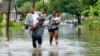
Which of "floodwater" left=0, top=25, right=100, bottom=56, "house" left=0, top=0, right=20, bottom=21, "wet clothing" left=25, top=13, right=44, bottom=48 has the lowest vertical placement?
"floodwater" left=0, top=25, right=100, bottom=56

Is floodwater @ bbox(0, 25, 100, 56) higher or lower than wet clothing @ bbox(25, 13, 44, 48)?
lower

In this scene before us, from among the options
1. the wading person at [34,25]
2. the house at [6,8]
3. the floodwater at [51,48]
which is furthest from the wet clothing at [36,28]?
the house at [6,8]

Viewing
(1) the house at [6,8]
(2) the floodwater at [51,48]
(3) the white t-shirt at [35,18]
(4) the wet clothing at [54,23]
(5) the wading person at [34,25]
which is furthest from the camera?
(1) the house at [6,8]

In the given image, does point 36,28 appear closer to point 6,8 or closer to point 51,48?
point 51,48

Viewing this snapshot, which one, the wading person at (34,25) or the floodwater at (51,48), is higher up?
the wading person at (34,25)

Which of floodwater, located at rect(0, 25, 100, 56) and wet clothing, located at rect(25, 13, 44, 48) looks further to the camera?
wet clothing, located at rect(25, 13, 44, 48)

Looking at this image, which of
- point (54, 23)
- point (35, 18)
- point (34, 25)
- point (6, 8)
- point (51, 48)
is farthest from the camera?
point (6, 8)

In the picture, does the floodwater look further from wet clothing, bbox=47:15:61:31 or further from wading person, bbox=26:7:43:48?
wet clothing, bbox=47:15:61:31

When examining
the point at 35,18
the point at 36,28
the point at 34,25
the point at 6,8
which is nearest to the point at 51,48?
the point at 36,28

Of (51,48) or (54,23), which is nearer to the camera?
(51,48)

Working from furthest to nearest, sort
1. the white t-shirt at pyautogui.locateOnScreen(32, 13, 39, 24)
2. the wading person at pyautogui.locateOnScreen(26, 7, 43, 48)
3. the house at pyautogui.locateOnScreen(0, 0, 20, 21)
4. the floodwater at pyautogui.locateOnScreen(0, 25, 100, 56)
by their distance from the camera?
the house at pyautogui.locateOnScreen(0, 0, 20, 21), the white t-shirt at pyautogui.locateOnScreen(32, 13, 39, 24), the wading person at pyautogui.locateOnScreen(26, 7, 43, 48), the floodwater at pyautogui.locateOnScreen(0, 25, 100, 56)

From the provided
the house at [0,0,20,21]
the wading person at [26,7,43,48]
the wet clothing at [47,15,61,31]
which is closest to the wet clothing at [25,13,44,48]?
the wading person at [26,7,43,48]

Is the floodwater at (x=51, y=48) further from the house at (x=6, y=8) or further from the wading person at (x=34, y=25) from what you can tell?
the house at (x=6, y=8)

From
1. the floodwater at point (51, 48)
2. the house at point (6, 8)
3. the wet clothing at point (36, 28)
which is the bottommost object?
the floodwater at point (51, 48)
